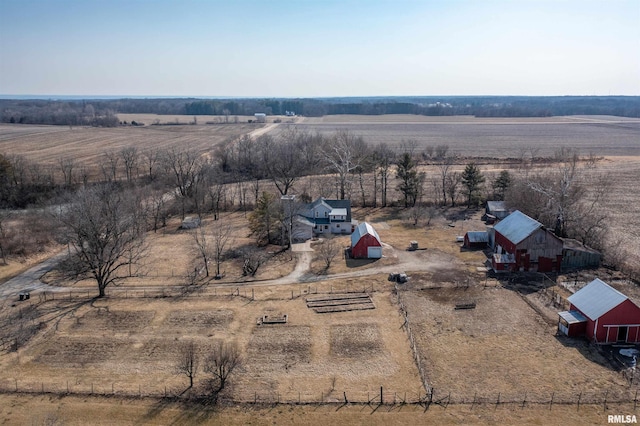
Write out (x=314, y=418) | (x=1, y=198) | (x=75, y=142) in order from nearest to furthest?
(x=314, y=418)
(x=1, y=198)
(x=75, y=142)

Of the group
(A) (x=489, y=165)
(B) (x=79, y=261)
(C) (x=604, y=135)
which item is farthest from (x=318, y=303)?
(C) (x=604, y=135)

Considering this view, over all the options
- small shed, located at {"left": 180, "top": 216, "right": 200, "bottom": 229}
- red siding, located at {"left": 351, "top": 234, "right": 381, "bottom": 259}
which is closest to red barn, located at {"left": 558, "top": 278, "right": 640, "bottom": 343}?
red siding, located at {"left": 351, "top": 234, "right": 381, "bottom": 259}

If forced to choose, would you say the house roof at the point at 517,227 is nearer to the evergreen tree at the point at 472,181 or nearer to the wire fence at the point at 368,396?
the evergreen tree at the point at 472,181

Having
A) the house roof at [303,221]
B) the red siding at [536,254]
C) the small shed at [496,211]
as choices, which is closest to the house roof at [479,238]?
the red siding at [536,254]

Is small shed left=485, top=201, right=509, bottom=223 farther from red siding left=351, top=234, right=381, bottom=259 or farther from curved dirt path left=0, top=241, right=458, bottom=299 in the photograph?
red siding left=351, top=234, right=381, bottom=259

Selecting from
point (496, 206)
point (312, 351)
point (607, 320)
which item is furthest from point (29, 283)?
point (496, 206)

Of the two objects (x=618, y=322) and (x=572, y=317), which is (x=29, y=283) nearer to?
(x=572, y=317)

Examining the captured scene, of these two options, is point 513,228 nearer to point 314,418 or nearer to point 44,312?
point 314,418
